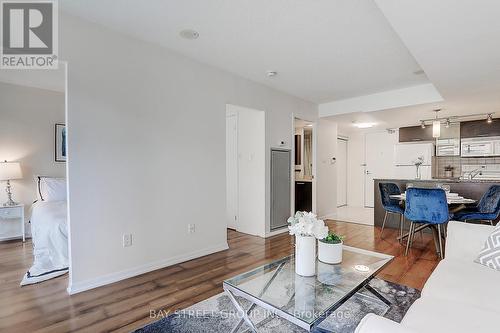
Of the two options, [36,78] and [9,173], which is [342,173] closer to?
[36,78]

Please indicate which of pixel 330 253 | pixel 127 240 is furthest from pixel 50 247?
pixel 330 253

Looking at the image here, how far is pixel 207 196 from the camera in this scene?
3.45 m

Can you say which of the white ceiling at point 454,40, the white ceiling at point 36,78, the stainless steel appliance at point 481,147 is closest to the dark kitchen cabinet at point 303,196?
the white ceiling at point 454,40

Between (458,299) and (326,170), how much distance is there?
14.4 ft

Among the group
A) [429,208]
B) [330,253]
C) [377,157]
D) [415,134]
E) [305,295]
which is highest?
[415,134]

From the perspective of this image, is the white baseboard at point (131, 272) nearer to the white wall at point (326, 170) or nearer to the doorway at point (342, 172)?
the white wall at point (326, 170)

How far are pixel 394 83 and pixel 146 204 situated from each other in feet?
13.2

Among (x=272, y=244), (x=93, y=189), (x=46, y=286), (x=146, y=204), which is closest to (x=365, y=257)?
(x=272, y=244)

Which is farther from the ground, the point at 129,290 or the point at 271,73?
the point at 271,73

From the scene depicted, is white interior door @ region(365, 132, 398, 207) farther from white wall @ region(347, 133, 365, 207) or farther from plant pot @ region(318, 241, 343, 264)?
plant pot @ region(318, 241, 343, 264)

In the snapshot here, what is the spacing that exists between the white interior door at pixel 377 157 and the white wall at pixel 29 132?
7212 mm

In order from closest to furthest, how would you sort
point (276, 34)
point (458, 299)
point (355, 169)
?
point (458, 299)
point (276, 34)
point (355, 169)

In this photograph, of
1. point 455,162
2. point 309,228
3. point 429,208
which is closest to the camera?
Answer: point 309,228

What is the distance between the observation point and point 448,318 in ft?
4.00
